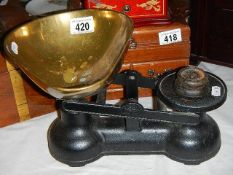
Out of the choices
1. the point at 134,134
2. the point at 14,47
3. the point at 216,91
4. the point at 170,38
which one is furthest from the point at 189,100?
the point at 14,47

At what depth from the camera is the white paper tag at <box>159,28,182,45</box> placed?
1.23 metres

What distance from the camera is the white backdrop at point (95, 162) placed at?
111cm

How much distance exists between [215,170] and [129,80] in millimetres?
342

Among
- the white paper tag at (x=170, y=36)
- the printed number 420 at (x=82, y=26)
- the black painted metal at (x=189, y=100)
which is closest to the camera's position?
the black painted metal at (x=189, y=100)

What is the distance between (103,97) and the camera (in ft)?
3.62

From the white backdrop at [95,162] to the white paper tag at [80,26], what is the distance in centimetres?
36

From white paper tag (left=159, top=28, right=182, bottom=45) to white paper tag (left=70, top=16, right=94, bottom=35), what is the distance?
0.79ft

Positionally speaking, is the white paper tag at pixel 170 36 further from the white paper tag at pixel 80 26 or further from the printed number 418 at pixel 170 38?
the white paper tag at pixel 80 26

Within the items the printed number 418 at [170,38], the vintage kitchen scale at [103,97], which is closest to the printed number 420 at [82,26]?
the vintage kitchen scale at [103,97]

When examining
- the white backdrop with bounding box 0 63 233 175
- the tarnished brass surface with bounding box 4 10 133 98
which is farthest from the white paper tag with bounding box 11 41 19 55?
the white backdrop with bounding box 0 63 233 175

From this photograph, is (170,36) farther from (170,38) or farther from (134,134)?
(134,134)

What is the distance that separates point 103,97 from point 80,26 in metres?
0.20

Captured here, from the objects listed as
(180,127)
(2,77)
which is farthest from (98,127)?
(2,77)

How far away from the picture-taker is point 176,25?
48.5 inches
